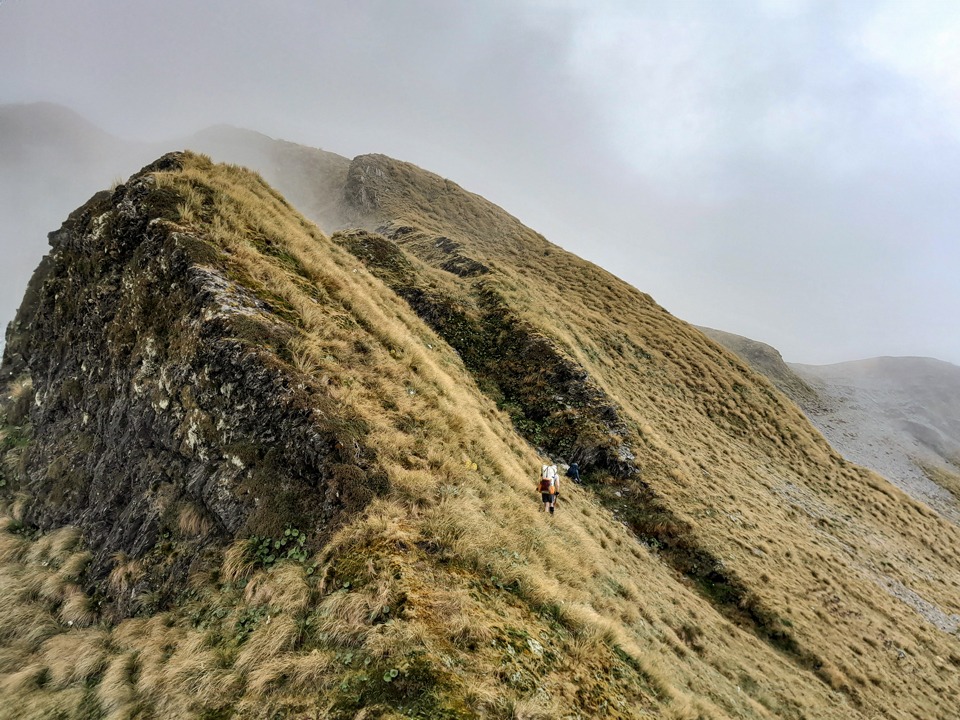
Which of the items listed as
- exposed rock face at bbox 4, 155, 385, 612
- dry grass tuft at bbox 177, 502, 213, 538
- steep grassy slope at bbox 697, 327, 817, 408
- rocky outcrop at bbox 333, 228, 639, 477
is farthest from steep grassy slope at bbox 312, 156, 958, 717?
steep grassy slope at bbox 697, 327, 817, 408

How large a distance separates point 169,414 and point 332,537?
17.9 ft

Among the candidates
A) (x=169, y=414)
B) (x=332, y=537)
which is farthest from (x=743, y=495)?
(x=169, y=414)

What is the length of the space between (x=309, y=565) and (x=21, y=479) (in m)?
9.94

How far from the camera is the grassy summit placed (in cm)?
650

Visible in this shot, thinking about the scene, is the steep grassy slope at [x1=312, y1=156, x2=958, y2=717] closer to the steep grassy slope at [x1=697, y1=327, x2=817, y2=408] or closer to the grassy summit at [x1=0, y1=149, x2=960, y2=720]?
the grassy summit at [x1=0, y1=149, x2=960, y2=720]

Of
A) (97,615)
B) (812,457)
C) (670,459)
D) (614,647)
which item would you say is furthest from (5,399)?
(812,457)

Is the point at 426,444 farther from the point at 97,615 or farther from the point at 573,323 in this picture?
the point at 573,323

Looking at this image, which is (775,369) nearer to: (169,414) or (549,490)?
(549,490)

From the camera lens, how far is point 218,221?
13.3 m

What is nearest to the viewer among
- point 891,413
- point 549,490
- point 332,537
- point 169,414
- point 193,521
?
point 332,537

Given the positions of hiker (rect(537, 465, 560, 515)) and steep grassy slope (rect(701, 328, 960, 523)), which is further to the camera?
steep grassy slope (rect(701, 328, 960, 523))

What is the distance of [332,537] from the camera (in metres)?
7.87

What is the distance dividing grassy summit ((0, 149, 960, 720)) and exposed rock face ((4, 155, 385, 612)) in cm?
7

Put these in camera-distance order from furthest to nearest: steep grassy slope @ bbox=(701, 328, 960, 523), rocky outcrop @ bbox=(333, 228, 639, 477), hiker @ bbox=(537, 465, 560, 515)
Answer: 1. steep grassy slope @ bbox=(701, 328, 960, 523)
2. rocky outcrop @ bbox=(333, 228, 639, 477)
3. hiker @ bbox=(537, 465, 560, 515)
